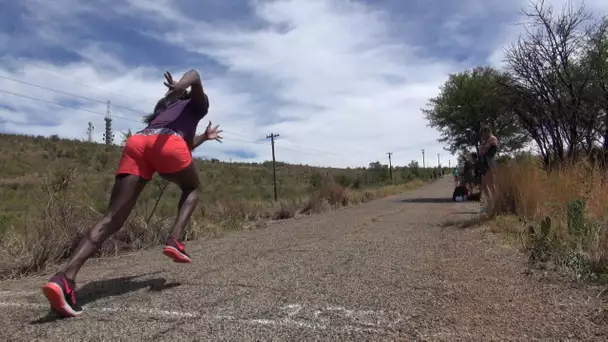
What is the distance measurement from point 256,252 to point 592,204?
375 cm

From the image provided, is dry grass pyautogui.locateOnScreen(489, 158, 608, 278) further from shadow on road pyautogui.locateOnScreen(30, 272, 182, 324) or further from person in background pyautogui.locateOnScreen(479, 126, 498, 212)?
shadow on road pyautogui.locateOnScreen(30, 272, 182, 324)

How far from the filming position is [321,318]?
9.69 feet

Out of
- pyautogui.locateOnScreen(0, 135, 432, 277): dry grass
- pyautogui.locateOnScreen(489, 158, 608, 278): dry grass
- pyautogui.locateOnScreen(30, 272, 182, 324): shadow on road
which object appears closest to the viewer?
pyautogui.locateOnScreen(30, 272, 182, 324): shadow on road

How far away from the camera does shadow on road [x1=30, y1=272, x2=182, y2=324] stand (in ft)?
12.1

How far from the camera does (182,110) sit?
A: 4.02 meters

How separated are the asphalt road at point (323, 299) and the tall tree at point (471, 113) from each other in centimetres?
1766

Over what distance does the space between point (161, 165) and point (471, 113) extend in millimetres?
22344

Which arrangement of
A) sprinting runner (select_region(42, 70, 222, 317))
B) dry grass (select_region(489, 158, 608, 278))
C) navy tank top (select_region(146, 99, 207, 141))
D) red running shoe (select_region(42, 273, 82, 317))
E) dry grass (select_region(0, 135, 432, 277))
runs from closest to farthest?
red running shoe (select_region(42, 273, 82, 317)), sprinting runner (select_region(42, 70, 222, 317)), navy tank top (select_region(146, 99, 207, 141)), dry grass (select_region(489, 158, 608, 278)), dry grass (select_region(0, 135, 432, 277))

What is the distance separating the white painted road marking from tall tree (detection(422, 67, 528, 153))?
62.5 feet

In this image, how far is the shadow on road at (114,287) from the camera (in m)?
3.69

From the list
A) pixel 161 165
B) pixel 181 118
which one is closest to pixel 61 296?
pixel 161 165

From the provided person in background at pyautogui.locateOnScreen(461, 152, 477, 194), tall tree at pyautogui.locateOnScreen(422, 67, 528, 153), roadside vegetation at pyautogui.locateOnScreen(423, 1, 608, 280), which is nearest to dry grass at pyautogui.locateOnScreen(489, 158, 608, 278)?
roadside vegetation at pyautogui.locateOnScreen(423, 1, 608, 280)

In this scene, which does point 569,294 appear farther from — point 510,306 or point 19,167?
point 19,167

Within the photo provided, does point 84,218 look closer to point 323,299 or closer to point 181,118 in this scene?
point 181,118
